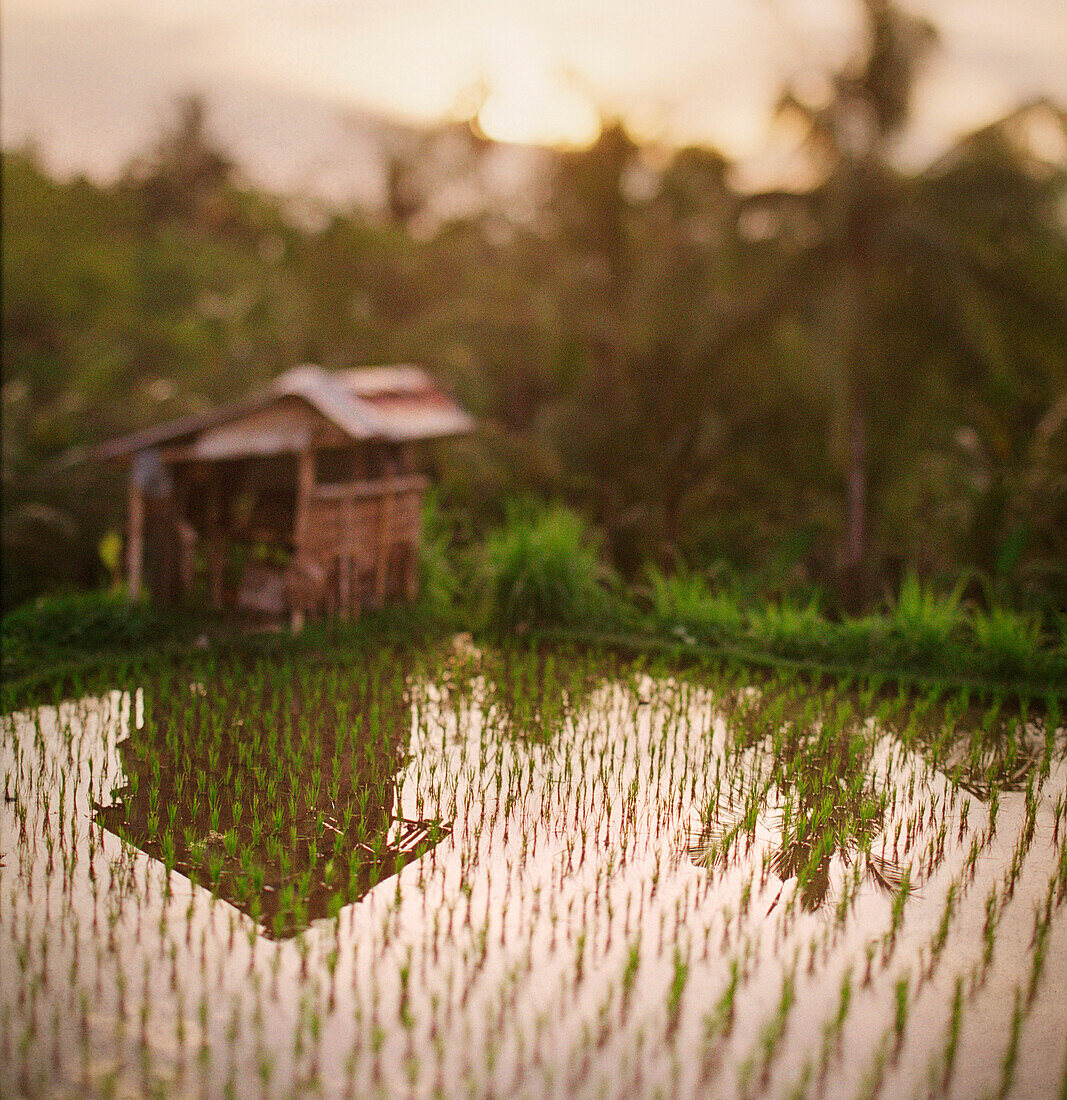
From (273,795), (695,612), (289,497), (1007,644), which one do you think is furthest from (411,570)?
(1007,644)

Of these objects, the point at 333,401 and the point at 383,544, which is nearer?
the point at 333,401

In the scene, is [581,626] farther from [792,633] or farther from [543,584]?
[792,633]

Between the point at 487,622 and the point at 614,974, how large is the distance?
16.2 ft

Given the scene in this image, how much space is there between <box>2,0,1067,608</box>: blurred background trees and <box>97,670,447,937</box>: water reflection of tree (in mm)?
3672

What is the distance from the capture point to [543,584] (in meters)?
8.27

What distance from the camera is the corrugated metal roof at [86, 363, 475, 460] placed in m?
7.62

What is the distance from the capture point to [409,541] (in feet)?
29.0

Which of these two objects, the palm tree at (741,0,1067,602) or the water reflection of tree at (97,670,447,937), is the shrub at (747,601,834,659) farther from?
the palm tree at (741,0,1067,602)

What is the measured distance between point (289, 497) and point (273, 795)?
374 cm

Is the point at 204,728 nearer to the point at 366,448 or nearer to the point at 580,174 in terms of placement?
the point at 366,448

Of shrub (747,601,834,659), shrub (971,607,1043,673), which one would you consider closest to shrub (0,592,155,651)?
shrub (747,601,834,659)

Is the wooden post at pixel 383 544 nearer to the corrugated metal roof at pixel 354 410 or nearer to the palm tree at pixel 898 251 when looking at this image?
the corrugated metal roof at pixel 354 410

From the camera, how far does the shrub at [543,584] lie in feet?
27.2

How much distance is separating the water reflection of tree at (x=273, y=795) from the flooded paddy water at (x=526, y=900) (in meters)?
0.02
